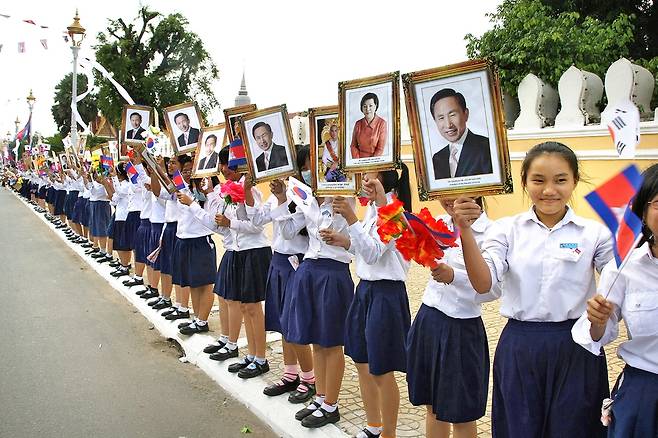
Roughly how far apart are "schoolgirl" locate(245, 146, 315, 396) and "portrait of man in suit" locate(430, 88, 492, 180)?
1799 millimetres

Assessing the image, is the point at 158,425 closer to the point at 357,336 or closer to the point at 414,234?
the point at 357,336

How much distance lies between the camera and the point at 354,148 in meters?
3.29

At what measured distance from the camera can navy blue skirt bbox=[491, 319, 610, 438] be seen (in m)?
2.30

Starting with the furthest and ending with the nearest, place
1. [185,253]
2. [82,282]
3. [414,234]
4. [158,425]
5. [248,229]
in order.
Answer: [82,282]
[185,253]
[248,229]
[158,425]
[414,234]

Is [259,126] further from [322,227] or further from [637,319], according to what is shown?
[637,319]

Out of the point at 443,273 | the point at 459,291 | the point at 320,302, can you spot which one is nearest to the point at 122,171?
the point at 320,302

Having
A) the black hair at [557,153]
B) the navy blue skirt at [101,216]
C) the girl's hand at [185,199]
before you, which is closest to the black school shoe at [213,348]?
the girl's hand at [185,199]

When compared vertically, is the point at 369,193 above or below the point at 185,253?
above

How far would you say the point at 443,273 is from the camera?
8.63 feet

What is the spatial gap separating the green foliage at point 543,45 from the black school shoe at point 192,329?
7.21 m

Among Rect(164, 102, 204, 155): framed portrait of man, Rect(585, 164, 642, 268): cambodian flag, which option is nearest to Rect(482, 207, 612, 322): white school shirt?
Rect(585, 164, 642, 268): cambodian flag

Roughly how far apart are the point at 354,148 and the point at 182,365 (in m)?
3.27

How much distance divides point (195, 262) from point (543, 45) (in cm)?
794

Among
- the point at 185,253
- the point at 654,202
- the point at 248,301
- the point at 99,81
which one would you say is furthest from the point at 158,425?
the point at 99,81
